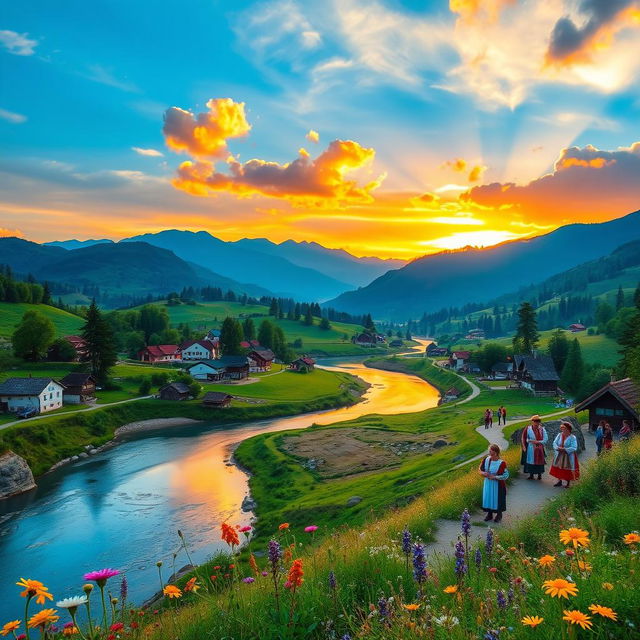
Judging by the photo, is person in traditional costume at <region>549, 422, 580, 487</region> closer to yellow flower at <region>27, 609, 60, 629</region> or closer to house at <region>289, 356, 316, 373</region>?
yellow flower at <region>27, 609, 60, 629</region>

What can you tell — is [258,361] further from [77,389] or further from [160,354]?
[77,389]

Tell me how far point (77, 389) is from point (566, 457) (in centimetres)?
7803

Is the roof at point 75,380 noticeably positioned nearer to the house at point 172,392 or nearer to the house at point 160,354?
the house at point 172,392

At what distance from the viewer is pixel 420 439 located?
56062mm

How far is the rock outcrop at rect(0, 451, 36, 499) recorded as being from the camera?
45500 mm

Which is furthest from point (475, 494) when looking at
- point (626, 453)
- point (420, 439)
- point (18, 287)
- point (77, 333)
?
point (18, 287)

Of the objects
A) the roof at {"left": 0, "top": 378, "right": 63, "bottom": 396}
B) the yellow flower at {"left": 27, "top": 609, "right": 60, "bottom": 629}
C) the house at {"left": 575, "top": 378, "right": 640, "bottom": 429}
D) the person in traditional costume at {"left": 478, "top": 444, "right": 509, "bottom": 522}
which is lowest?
the roof at {"left": 0, "top": 378, "right": 63, "bottom": 396}

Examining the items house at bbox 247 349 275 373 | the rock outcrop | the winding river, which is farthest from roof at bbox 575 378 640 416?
house at bbox 247 349 275 373

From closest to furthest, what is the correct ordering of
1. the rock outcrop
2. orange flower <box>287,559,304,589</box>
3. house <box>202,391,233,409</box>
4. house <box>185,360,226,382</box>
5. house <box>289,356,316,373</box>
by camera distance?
orange flower <box>287,559,304,589</box>
the rock outcrop
house <box>202,391,233,409</box>
house <box>185,360,226,382</box>
house <box>289,356,316,373</box>

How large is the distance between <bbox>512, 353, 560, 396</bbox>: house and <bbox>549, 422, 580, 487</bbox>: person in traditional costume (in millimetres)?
71989

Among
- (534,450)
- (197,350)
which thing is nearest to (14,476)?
(534,450)

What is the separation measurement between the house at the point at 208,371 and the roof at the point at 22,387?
147ft

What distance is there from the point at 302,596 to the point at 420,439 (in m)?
52.2

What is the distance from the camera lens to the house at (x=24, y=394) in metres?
66.2
